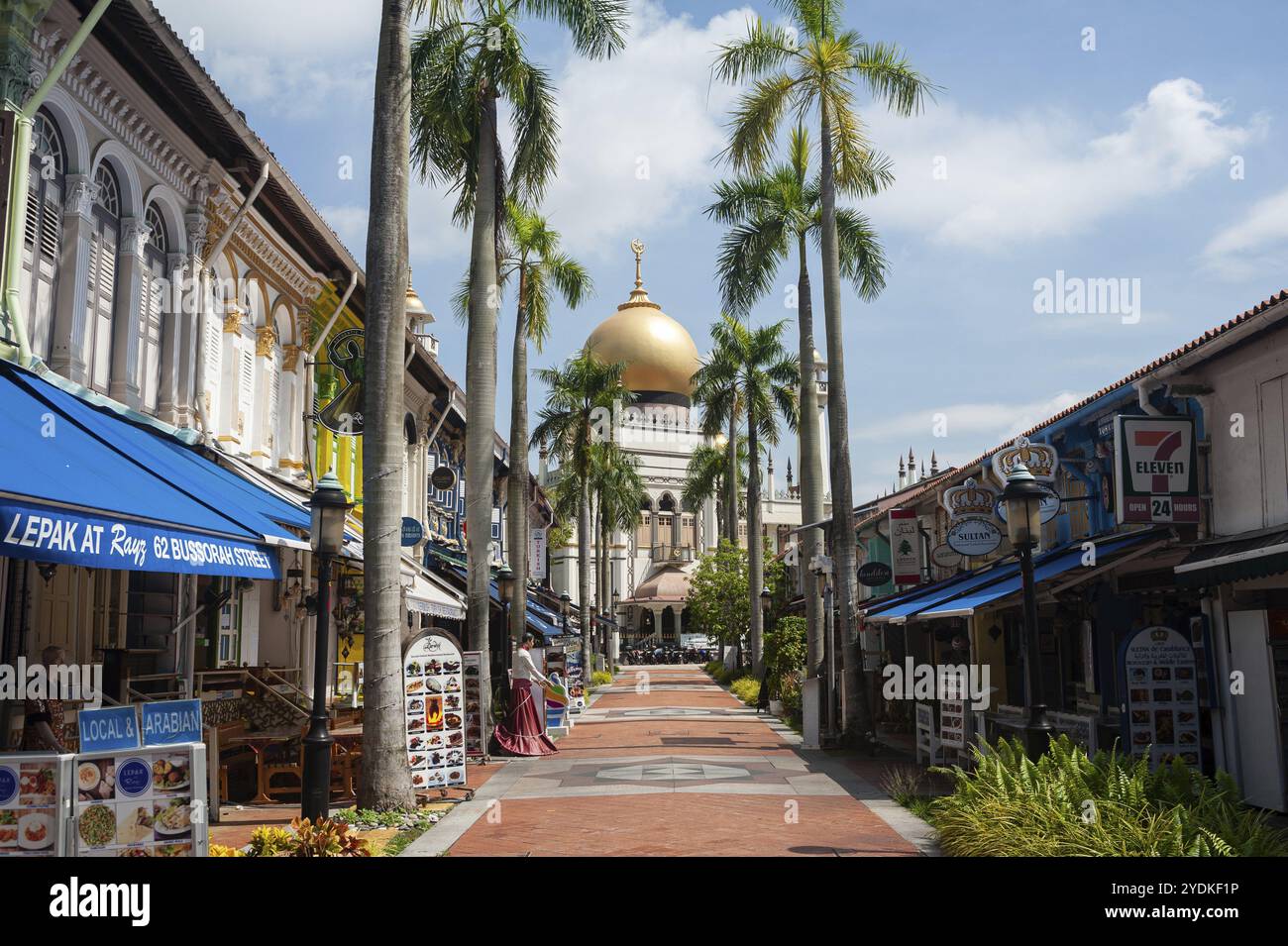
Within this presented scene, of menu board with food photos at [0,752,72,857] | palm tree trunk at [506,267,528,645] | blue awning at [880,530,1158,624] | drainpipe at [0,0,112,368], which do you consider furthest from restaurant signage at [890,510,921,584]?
menu board with food photos at [0,752,72,857]

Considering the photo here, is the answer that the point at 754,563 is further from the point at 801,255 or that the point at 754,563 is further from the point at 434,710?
the point at 434,710

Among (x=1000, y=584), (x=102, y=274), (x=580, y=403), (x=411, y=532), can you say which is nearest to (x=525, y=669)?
(x=411, y=532)

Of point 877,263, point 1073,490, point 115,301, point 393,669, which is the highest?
point 877,263

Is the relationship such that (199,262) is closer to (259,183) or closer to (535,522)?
(259,183)

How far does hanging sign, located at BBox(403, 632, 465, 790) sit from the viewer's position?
14.6 m

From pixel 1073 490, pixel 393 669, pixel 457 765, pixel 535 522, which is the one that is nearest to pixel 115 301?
pixel 393 669

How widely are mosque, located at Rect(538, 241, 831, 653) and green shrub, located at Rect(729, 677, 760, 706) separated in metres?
40.0

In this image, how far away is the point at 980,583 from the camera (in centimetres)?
1852

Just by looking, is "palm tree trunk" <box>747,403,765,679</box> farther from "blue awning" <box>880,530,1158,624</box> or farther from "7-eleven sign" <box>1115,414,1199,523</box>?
"7-eleven sign" <box>1115,414,1199,523</box>

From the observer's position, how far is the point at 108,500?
29.7 ft

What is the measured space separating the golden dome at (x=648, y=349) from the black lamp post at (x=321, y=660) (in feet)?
219

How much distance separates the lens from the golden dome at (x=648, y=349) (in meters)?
79.2
